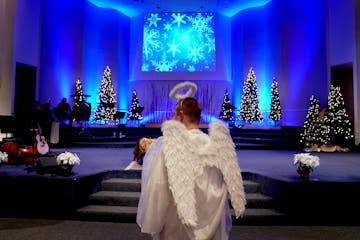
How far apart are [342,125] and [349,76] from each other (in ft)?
8.36

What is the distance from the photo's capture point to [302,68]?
11242 mm

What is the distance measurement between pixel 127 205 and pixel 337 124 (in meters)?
6.61

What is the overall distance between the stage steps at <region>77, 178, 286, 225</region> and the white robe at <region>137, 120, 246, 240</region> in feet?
6.43

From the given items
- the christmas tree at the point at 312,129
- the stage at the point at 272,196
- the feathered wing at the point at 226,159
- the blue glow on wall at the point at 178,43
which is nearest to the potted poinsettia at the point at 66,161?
the stage at the point at 272,196

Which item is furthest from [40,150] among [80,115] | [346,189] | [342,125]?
[342,125]

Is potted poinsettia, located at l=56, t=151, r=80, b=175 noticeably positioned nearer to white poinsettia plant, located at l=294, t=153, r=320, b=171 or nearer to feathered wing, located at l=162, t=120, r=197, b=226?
feathered wing, located at l=162, t=120, r=197, b=226

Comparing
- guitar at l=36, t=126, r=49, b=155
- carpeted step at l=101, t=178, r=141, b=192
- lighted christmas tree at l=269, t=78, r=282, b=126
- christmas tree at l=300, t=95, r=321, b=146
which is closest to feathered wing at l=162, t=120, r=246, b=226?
carpeted step at l=101, t=178, r=141, b=192

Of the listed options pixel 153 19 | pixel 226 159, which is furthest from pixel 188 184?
pixel 153 19

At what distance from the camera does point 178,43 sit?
13.9 m

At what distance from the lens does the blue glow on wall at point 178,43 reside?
13.9 meters

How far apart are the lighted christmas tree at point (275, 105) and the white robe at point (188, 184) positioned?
33.2ft

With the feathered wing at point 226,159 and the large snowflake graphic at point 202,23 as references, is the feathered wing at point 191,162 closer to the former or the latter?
the feathered wing at point 226,159

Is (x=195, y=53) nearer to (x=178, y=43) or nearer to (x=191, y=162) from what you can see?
(x=178, y=43)

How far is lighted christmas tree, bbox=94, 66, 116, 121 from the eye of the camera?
1241 cm
